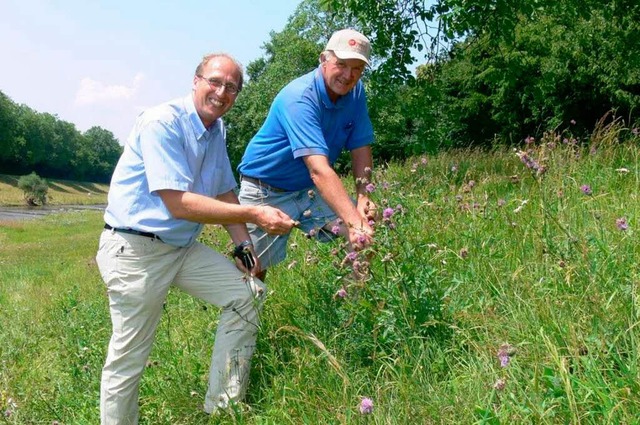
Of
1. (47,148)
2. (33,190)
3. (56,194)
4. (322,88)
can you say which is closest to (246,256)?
(322,88)

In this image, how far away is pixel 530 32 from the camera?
22.0m

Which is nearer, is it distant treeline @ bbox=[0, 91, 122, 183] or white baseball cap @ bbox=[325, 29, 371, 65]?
white baseball cap @ bbox=[325, 29, 371, 65]

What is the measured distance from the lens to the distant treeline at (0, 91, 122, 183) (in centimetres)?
11169

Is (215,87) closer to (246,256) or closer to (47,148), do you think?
(246,256)

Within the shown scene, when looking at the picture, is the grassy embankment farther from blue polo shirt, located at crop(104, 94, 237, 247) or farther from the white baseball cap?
the white baseball cap

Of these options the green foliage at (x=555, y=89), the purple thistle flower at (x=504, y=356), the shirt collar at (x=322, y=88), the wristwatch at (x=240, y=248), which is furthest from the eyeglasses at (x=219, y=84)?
the green foliage at (x=555, y=89)

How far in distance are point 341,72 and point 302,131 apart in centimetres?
43

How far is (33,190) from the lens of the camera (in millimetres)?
78062

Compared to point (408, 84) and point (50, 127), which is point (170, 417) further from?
point (50, 127)

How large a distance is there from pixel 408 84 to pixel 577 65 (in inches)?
636

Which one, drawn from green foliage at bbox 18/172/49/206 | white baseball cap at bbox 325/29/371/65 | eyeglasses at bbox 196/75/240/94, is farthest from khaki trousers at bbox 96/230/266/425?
green foliage at bbox 18/172/49/206

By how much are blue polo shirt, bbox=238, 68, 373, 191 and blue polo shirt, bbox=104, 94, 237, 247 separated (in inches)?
21.3

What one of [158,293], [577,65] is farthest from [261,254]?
[577,65]

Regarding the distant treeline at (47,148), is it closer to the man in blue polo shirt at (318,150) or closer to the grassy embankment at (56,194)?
the grassy embankment at (56,194)
